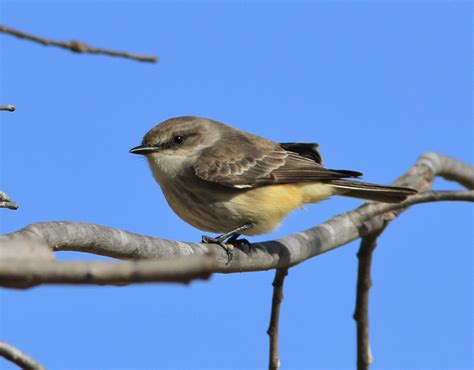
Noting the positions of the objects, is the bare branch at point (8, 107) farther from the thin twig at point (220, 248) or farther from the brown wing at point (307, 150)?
the brown wing at point (307, 150)

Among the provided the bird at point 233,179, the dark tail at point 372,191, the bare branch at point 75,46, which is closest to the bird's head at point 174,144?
the bird at point 233,179

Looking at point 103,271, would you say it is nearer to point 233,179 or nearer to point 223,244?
point 223,244

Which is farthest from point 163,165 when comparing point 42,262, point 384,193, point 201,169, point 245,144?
point 42,262

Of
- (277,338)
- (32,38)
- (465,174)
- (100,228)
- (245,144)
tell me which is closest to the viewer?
(32,38)

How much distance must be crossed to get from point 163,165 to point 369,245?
264cm

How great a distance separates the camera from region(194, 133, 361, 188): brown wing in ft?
23.4

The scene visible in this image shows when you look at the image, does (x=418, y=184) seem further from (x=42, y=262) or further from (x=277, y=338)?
(x=42, y=262)

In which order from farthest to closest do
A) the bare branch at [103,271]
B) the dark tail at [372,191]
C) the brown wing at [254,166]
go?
the dark tail at [372,191]
the brown wing at [254,166]
the bare branch at [103,271]

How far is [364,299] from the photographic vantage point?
7.89m

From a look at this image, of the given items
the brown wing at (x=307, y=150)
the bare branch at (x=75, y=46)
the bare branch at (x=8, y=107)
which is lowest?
the bare branch at (x=75, y=46)

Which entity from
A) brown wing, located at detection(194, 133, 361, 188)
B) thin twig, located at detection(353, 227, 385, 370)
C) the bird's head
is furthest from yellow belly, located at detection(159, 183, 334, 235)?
thin twig, located at detection(353, 227, 385, 370)

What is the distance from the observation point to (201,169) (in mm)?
7156

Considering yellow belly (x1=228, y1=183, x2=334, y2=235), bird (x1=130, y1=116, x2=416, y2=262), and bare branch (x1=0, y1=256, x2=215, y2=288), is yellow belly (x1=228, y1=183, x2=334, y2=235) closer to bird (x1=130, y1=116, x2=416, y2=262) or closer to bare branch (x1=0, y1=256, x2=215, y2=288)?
bird (x1=130, y1=116, x2=416, y2=262)

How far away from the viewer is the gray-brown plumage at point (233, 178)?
6988 mm
